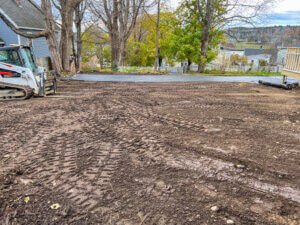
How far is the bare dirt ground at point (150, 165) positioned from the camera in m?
2.51

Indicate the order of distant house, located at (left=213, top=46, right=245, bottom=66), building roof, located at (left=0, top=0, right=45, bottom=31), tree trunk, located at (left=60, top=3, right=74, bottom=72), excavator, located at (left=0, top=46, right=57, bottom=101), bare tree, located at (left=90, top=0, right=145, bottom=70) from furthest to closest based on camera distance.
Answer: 1. distant house, located at (left=213, top=46, right=245, bottom=66)
2. bare tree, located at (left=90, top=0, right=145, bottom=70)
3. building roof, located at (left=0, top=0, right=45, bottom=31)
4. tree trunk, located at (left=60, top=3, right=74, bottom=72)
5. excavator, located at (left=0, top=46, right=57, bottom=101)

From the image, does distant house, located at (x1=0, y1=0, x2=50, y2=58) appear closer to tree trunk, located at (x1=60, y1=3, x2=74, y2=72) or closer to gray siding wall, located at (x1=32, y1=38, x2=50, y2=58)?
gray siding wall, located at (x1=32, y1=38, x2=50, y2=58)

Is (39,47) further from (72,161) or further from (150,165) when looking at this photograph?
(150,165)

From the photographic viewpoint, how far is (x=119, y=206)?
102 inches

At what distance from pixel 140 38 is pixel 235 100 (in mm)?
25213

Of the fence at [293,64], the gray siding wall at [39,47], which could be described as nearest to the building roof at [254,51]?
the fence at [293,64]

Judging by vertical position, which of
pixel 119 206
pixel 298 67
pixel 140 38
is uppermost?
pixel 140 38

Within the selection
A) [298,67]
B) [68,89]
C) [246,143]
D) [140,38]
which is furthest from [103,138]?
[140,38]

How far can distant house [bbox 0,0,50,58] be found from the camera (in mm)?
16641

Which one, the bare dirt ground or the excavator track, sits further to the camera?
the excavator track

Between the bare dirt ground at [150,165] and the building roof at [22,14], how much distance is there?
1343 cm

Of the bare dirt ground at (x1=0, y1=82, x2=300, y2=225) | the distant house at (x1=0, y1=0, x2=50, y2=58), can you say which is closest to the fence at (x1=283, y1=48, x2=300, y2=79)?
the bare dirt ground at (x1=0, y1=82, x2=300, y2=225)

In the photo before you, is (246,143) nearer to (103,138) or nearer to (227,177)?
(227,177)

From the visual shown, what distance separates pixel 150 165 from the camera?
137 inches
